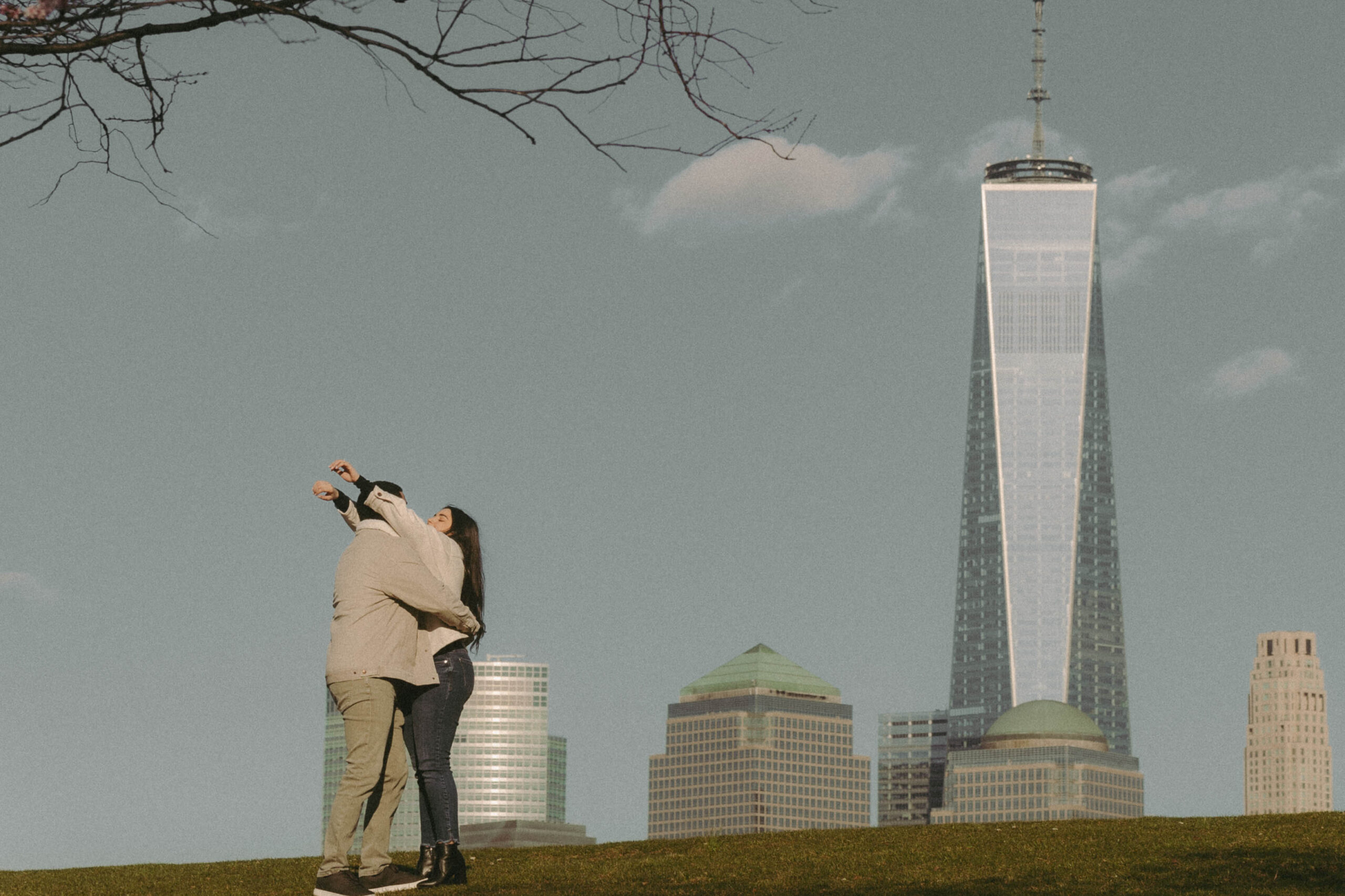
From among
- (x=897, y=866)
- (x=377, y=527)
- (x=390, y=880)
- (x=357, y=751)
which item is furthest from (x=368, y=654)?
(x=897, y=866)

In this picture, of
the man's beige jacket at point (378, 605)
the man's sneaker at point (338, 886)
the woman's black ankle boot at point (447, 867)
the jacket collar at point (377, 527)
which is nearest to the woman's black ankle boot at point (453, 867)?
the woman's black ankle boot at point (447, 867)

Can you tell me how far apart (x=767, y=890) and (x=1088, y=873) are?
246cm

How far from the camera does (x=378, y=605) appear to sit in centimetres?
1407

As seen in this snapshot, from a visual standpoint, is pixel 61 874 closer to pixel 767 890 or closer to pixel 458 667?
pixel 458 667

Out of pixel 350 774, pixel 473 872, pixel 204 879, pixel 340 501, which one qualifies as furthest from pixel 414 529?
pixel 204 879

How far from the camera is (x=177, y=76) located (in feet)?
41.0

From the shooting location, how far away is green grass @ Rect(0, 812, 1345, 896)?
47.4ft

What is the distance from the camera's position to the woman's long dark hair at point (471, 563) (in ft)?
50.2

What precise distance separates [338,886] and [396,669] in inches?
59.9

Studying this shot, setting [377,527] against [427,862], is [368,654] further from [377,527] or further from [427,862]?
[427,862]

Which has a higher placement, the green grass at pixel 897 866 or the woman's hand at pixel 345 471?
the woman's hand at pixel 345 471

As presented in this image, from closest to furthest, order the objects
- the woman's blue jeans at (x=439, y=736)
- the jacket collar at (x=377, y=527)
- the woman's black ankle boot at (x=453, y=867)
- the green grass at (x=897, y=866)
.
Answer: the jacket collar at (x=377, y=527), the green grass at (x=897, y=866), the woman's blue jeans at (x=439, y=736), the woman's black ankle boot at (x=453, y=867)

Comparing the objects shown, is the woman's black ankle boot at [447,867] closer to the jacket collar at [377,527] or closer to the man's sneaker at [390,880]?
the man's sneaker at [390,880]

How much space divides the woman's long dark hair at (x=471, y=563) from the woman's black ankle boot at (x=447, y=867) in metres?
1.49
